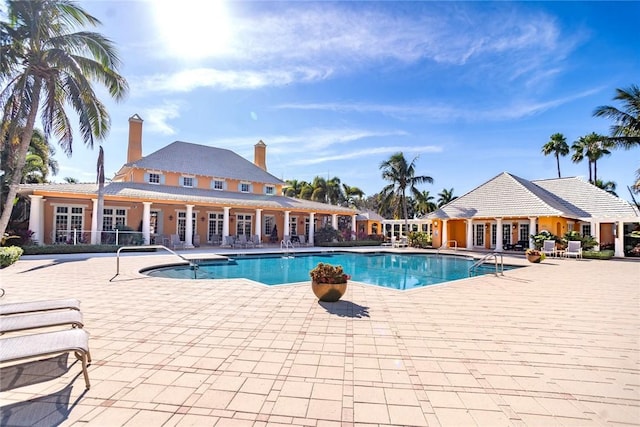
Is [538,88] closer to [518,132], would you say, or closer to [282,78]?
[518,132]

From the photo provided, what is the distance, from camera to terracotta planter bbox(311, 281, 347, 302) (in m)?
6.18

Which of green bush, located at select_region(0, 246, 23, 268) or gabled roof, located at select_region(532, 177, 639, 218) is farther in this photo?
gabled roof, located at select_region(532, 177, 639, 218)

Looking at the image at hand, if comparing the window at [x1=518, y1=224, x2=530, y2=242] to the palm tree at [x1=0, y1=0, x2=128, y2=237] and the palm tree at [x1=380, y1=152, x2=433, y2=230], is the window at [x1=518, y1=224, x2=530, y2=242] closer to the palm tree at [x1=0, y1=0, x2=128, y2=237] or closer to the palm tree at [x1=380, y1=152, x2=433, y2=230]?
the palm tree at [x1=380, y1=152, x2=433, y2=230]

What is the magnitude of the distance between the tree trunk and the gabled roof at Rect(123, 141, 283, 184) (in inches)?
431

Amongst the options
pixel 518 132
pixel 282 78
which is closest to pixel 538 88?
pixel 518 132

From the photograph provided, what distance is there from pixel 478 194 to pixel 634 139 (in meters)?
9.35

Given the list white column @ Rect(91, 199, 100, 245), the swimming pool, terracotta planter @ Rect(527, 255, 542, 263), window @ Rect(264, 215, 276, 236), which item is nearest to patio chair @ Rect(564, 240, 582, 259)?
terracotta planter @ Rect(527, 255, 542, 263)

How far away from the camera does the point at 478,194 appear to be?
24.7 meters

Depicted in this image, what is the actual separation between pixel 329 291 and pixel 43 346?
4.40 metres

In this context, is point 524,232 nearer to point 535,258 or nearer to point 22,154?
point 535,258

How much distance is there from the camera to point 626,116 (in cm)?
1717

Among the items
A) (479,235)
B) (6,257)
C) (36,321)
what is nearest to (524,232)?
(479,235)

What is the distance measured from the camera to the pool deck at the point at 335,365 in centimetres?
257

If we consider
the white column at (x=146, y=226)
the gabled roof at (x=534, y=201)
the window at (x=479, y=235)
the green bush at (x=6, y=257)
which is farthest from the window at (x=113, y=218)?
the window at (x=479, y=235)
